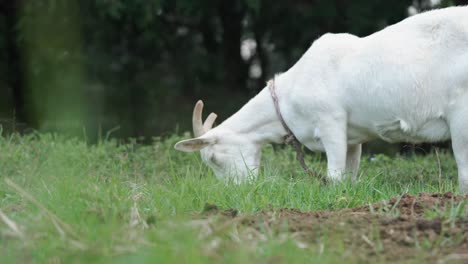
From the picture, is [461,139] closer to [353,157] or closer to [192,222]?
[353,157]

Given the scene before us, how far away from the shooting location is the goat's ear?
6684 mm

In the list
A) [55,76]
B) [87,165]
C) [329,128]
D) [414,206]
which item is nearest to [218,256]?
[414,206]

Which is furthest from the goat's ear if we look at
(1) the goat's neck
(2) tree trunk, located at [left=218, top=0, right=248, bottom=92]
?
(2) tree trunk, located at [left=218, top=0, right=248, bottom=92]

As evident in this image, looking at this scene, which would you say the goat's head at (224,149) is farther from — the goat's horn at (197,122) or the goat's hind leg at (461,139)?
the goat's hind leg at (461,139)

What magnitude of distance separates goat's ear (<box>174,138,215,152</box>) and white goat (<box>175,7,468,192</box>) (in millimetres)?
10

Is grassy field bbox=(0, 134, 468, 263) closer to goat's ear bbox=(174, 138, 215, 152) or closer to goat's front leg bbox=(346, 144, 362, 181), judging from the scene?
goat's front leg bbox=(346, 144, 362, 181)

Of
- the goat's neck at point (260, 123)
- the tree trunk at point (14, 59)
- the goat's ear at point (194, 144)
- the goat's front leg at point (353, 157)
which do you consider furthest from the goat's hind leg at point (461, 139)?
the tree trunk at point (14, 59)

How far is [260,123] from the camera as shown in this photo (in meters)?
6.77

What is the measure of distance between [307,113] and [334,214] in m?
2.28

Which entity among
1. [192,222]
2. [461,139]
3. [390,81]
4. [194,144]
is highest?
[390,81]

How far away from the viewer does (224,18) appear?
14.5 metres

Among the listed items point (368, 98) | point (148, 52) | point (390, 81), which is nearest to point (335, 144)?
point (368, 98)

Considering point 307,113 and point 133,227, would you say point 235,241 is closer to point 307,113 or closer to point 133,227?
point 133,227

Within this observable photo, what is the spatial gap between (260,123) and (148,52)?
7.96 m
